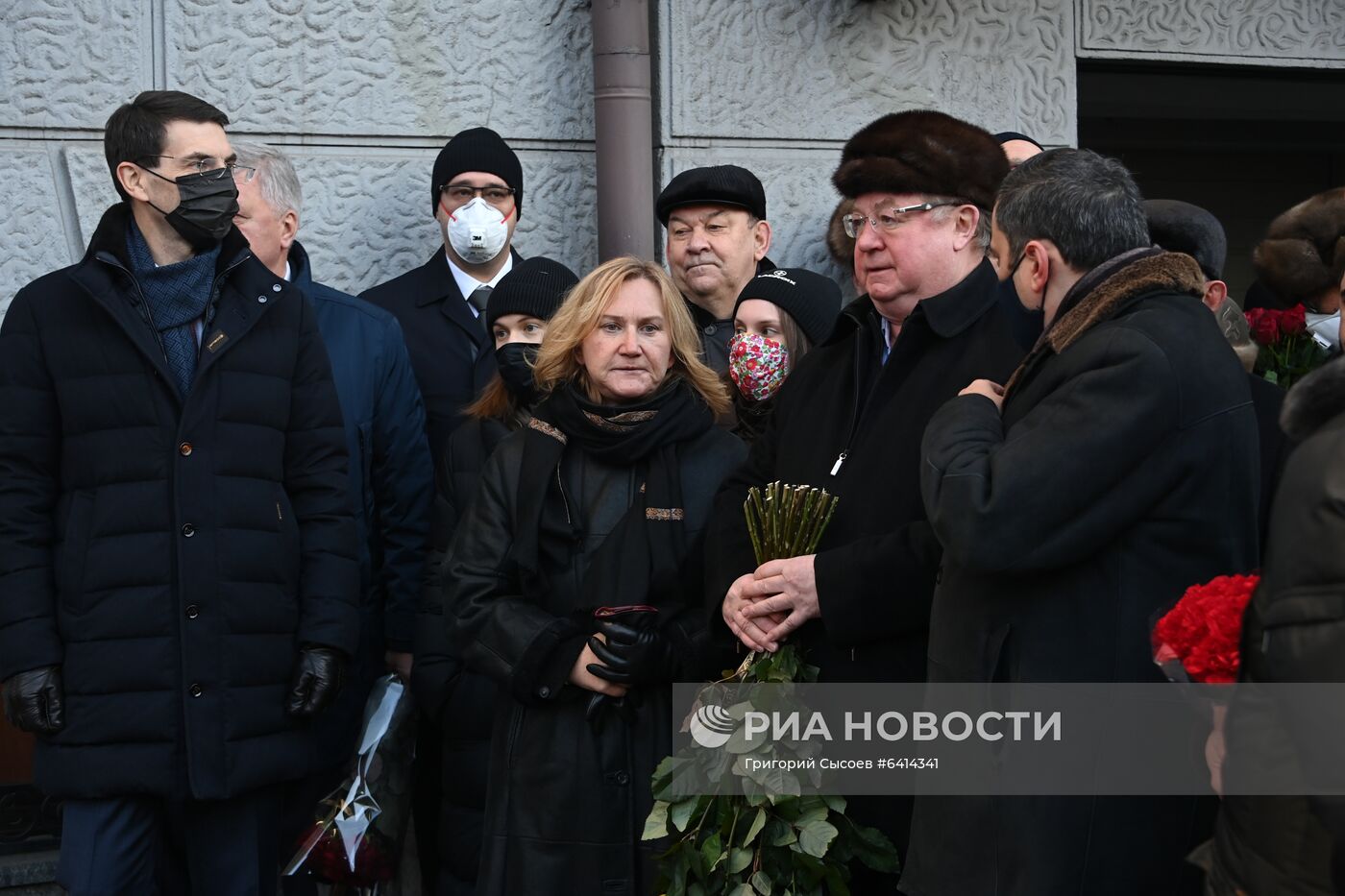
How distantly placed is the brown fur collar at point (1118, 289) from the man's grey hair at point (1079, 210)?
0.06m

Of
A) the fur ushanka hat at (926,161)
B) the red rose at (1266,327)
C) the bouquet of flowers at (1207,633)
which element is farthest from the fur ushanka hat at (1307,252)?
the bouquet of flowers at (1207,633)

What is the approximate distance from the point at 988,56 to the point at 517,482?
2835mm

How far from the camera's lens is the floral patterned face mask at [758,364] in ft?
13.4

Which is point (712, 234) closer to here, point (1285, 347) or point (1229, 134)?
point (1285, 347)

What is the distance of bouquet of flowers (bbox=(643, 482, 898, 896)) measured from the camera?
297 cm

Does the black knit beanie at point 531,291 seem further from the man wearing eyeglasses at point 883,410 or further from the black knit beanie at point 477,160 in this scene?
the man wearing eyeglasses at point 883,410

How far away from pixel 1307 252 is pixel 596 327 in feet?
7.58

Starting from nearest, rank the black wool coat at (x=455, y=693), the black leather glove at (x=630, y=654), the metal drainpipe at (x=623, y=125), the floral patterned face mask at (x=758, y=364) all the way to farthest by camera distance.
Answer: the black leather glove at (x=630, y=654) → the black wool coat at (x=455, y=693) → the floral patterned face mask at (x=758, y=364) → the metal drainpipe at (x=623, y=125)

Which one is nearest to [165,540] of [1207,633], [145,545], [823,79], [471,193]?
[145,545]

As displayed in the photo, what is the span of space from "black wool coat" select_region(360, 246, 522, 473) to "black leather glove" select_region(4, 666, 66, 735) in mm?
1414

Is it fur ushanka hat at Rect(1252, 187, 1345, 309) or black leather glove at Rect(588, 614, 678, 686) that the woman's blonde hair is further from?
fur ushanka hat at Rect(1252, 187, 1345, 309)

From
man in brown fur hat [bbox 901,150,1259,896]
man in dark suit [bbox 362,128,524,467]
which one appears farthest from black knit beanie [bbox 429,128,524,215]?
man in brown fur hat [bbox 901,150,1259,896]

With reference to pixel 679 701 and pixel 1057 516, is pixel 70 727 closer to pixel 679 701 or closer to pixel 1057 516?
pixel 679 701

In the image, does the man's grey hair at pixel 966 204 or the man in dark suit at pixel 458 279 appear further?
the man in dark suit at pixel 458 279
